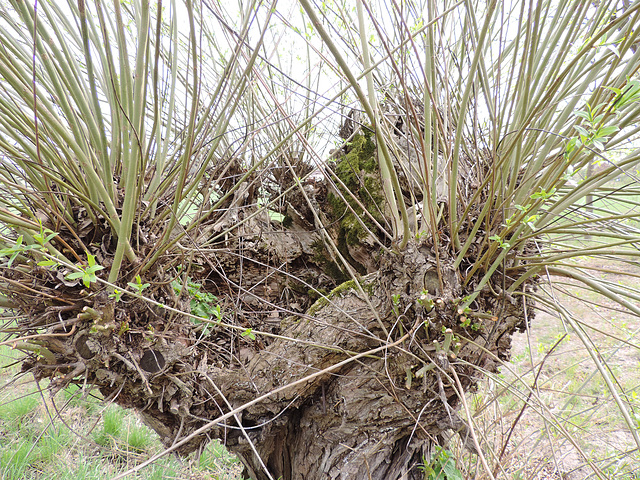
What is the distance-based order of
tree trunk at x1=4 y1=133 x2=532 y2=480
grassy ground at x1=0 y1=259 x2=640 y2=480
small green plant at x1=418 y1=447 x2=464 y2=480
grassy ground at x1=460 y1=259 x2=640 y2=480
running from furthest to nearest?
grassy ground at x1=0 y1=259 x2=640 y2=480 < grassy ground at x1=460 y1=259 x2=640 y2=480 < small green plant at x1=418 y1=447 x2=464 y2=480 < tree trunk at x1=4 y1=133 x2=532 y2=480

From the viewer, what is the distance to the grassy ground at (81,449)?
102 inches

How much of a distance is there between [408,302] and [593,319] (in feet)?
12.5

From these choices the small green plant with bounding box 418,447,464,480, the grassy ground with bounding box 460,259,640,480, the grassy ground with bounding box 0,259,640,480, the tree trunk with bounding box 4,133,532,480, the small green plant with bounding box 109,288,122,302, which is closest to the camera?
the small green plant with bounding box 109,288,122,302

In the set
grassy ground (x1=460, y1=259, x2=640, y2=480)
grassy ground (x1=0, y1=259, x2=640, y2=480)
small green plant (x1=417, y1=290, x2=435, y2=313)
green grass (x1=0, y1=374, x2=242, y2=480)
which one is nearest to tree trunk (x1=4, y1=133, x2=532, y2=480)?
small green plant (x1=417, y1=290, x2=435, y2=313)

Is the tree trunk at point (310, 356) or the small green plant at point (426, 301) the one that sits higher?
the small green plant at point (426, 301)

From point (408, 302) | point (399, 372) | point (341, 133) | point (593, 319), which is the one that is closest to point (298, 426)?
point (399, 372)

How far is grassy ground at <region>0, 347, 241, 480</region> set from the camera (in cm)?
260

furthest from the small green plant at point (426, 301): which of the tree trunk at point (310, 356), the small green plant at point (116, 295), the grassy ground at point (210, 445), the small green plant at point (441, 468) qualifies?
the grassy ground at point (210, 445)

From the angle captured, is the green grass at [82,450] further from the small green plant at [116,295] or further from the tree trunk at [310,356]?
the small green plant at [116,295]

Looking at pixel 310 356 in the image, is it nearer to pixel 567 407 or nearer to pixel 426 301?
pixel 426 301

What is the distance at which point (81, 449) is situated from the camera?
9.36ft

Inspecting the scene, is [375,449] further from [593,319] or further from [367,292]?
[593,319]

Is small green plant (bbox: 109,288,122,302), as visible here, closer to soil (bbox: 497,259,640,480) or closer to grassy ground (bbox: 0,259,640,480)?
grassy ground (bbox: 0,259,640,480)

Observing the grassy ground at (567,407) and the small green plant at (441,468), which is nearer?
the small green plant at (441,468)
